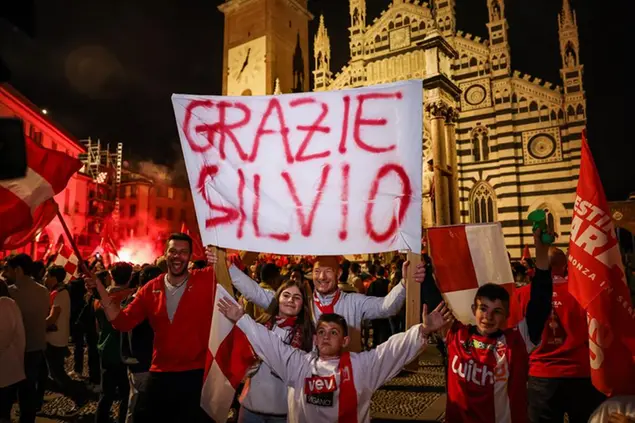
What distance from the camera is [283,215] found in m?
3.18

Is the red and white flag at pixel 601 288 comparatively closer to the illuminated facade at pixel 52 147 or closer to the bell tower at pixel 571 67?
the illuminated facade at pixel 52 147

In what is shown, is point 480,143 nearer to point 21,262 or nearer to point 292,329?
point 21,262

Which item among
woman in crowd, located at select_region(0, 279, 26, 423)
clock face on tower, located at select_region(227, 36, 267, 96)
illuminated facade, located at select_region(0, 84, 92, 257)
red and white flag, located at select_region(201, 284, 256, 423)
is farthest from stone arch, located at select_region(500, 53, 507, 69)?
woman in crowd, located at select_region(0, 279, 26, 423)

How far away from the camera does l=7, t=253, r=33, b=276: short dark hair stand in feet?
15.2

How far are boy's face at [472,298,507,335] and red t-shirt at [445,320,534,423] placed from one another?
51mm

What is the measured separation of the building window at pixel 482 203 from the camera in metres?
26.3

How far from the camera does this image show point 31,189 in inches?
140

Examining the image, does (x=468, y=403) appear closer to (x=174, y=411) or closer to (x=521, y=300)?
(x=521, y=300)

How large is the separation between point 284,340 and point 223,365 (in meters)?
0.44

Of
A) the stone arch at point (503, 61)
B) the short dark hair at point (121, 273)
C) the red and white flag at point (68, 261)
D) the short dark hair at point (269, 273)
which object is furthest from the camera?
the stone arch at point (503, 61)

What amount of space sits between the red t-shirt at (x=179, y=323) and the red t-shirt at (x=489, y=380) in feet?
5.99

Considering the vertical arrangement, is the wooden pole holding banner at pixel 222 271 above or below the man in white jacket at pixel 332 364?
above

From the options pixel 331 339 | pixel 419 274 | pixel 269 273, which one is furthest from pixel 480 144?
pixel 331 339

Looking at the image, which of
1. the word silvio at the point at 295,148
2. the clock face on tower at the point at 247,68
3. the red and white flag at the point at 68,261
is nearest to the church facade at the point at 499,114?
the clock face on tower at the point at 247,68
